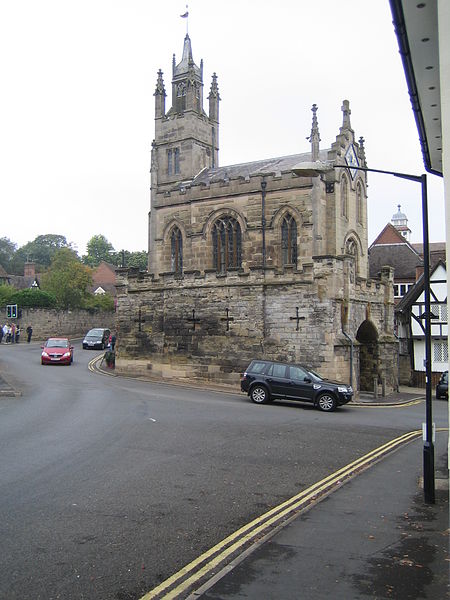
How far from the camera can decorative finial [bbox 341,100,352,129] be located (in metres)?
33.3

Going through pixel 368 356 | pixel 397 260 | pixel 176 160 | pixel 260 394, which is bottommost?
pixel 260 394

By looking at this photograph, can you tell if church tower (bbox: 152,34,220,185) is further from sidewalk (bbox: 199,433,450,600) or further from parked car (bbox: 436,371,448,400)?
sidewalk (bbox: 199,433,450,600)

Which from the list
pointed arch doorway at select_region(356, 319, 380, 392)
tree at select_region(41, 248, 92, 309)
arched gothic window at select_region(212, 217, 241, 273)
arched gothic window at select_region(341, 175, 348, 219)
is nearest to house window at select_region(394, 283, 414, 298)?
arched gothic window at select_region(341, 175, 348, 219)

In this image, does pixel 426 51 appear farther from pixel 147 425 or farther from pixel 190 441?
pixel 147 425

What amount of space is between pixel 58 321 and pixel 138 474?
43736 mm

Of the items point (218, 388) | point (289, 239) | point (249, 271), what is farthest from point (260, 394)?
point (289, 239)

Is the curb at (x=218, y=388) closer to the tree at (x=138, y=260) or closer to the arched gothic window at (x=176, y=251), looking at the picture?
the arched gothic window at (x=176, y=251)

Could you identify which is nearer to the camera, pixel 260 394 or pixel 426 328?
pixel 426 328

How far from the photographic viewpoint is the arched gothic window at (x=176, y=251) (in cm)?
3631

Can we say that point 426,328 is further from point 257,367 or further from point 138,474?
point 257,367

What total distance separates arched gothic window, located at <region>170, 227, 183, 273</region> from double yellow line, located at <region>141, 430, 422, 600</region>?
25651 millimetres

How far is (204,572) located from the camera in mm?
6039

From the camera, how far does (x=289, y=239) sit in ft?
107

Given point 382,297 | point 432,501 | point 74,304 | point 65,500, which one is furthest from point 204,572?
point 74,304
